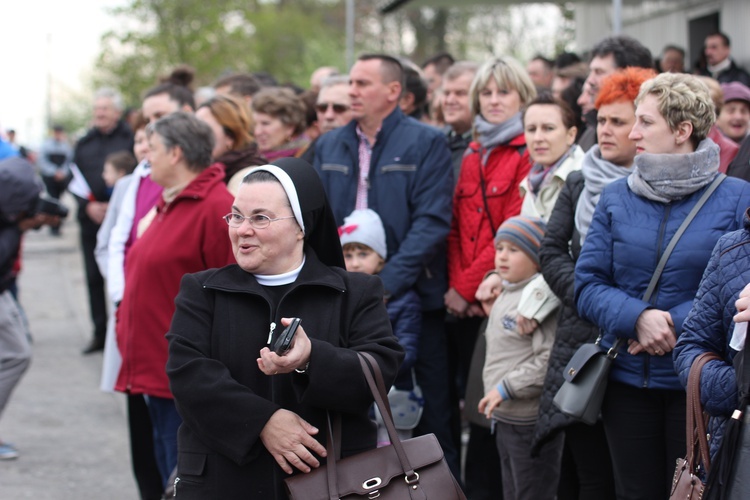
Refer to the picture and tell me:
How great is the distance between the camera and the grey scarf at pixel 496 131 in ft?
19.3

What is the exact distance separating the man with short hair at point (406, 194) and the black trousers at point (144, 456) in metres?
1.56

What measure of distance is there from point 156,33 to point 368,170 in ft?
51.8

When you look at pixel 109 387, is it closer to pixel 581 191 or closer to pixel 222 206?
pixel 222 206

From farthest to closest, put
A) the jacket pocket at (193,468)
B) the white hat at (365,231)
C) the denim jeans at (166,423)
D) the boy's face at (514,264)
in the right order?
the white hat at (365,231)
the denim jeans at (166,423)
the boy's face at (514,264)
the jacket pocket at (193,468)

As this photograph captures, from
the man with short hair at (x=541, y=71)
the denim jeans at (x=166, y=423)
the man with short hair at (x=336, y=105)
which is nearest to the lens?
the denim jeans at (x=166, y=423)

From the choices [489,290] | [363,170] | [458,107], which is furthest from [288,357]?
[458,107]

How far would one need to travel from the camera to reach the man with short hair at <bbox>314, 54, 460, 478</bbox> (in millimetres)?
5707

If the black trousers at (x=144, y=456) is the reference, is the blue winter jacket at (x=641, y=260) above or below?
above

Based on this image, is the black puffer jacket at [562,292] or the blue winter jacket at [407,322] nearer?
the black puffer jacket at [562,292]

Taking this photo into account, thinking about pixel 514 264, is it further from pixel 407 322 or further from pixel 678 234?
pixel 678 234

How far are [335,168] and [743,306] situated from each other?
336cm

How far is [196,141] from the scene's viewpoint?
5559 millimetres

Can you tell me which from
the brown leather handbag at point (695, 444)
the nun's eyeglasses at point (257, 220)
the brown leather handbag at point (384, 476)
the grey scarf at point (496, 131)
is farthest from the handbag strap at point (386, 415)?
the grey scarf at point (496, 131)

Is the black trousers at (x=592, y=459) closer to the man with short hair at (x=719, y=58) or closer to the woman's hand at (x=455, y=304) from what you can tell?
the woman's hand at (x=455, y=304)
